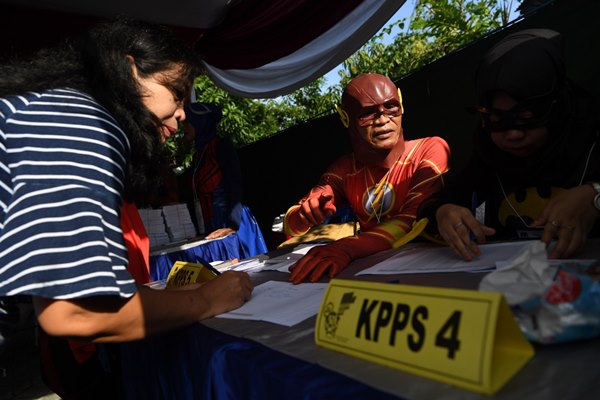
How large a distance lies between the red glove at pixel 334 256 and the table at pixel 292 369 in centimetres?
5

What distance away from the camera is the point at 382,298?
0.57 m

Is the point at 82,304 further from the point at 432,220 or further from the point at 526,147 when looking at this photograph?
the point at 526,147

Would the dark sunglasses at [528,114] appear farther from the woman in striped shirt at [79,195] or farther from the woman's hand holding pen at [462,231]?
the woman in striped shirt at [79,195]

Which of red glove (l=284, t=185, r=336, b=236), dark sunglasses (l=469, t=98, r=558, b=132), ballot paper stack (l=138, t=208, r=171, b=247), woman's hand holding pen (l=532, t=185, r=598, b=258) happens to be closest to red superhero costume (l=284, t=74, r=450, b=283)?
red glove (l=284, t=185, r=336, b=236)

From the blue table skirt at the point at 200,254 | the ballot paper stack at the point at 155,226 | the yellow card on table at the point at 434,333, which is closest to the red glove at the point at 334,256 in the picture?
the yellow card on table at the point at 434,333

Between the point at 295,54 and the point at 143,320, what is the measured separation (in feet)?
10.4

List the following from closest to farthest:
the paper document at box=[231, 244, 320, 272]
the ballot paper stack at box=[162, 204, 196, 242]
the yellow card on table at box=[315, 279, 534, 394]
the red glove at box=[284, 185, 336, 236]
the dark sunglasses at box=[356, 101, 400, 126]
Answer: the yellow card on table at box=[315, 279, 534, 394], the paper document at box=[231, 244, 320, 272], the red glove at box=[284, 185, 336, 236], the dark sunglasses at box=[356, 101, 400, 126], the ballot paper stack at box=[162, 204, 196, 242]

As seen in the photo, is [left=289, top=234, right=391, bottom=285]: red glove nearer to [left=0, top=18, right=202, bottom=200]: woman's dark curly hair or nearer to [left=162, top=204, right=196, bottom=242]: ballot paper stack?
[left=0, top=18, right=202, bottom=200]: woman's dark curly hair

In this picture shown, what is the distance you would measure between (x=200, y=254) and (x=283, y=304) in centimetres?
197

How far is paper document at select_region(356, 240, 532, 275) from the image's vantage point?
2.93ft

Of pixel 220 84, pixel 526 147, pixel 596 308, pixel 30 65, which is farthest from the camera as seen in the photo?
pixel 220 84

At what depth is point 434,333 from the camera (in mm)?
486

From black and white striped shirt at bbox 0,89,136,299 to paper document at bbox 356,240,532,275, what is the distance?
63 centimetres

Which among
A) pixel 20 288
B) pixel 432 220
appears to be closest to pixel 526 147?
pixel 432 220
